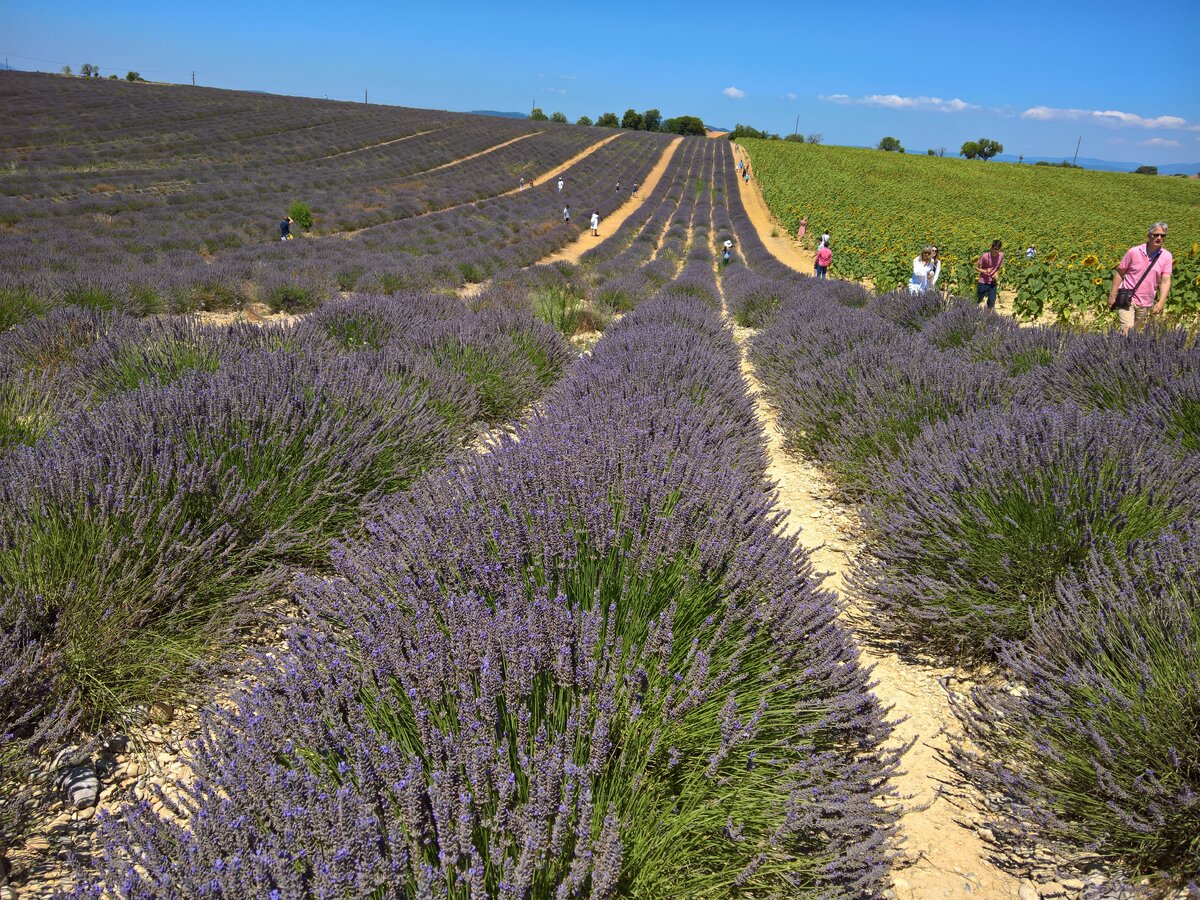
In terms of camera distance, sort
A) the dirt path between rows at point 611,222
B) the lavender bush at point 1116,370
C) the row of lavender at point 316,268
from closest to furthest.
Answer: the lavender bush at point 1116,370 < the row of lavender at point 316,268 < the dirt path between rows at point 611,222

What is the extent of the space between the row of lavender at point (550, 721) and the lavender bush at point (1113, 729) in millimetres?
625

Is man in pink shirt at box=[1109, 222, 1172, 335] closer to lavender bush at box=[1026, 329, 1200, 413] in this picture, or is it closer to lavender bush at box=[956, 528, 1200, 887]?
lavender bush at box=[1026, 329, 1200, 413]

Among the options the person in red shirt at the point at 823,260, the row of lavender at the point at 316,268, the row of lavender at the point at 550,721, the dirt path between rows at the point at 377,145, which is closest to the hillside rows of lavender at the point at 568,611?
the row of lavender at the point at 550,721

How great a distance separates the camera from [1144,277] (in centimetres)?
643

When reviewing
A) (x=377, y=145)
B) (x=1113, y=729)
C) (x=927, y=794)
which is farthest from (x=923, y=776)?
(x=377, y=145)

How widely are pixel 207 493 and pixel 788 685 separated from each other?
242 centimetres

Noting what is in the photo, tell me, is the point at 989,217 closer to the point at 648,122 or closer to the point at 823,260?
the point at 823,260

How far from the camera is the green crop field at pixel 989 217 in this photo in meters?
10.7

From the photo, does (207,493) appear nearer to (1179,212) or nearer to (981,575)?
(981,575)

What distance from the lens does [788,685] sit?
193 cm

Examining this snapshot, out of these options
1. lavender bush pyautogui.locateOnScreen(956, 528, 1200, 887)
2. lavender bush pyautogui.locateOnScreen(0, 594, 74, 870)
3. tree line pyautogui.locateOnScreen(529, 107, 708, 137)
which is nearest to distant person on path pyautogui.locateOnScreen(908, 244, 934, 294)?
lavender bush pyautogui.locateOnScreen(956, 528, 1200, 887)

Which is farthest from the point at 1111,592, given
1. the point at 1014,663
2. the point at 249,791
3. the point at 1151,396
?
the point at 249,791

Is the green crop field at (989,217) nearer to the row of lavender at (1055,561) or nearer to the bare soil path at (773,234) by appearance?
the bare soil path at (773,234)

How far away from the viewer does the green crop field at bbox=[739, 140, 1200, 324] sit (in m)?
10.7
